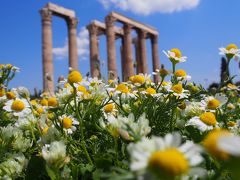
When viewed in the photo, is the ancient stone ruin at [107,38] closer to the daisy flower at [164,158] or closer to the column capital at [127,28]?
the column capital at [127,28]

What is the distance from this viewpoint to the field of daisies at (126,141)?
1.84 feet

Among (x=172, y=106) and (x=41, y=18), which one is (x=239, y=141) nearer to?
(x=172, y=106)

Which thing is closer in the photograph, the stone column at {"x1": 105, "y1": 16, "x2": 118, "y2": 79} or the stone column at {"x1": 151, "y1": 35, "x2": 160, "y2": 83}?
the stone column at {"x1": 105, "y1": 16, "x2": 118, "y2": 79}

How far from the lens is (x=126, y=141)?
103 cm

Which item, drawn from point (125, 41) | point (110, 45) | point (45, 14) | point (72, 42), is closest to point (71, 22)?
point (72, 42)

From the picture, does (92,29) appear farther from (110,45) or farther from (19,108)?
(19,108)

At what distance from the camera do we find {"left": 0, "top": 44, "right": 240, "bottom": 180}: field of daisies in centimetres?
56

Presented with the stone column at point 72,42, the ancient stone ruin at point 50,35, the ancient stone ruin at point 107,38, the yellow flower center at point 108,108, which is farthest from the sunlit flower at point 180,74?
the stone column at point 72,42

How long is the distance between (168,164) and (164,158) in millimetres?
14

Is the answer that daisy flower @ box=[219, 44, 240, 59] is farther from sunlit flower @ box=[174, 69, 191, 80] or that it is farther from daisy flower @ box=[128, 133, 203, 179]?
daisy flower @ box=[128, 133, 203, 179]

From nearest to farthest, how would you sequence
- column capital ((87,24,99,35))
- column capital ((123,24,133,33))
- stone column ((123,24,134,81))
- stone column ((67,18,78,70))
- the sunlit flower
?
the sunlit flower, stone column ((67,18,78,70)), stone column ((123,24,134,81)), column capital ((87,24,99,35)), column capital ((123,24,133,33))

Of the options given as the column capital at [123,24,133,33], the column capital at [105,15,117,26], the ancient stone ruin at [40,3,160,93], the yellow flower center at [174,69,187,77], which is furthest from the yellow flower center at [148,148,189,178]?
the column capital at [123,24,133,33]

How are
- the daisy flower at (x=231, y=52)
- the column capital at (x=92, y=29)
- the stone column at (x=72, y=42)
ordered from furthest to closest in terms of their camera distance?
the column capital at (x=92, y=29) < the stone column at (x=72, y=42) < the daisy flower at (x=231, y=52)

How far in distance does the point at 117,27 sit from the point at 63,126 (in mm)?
31399
